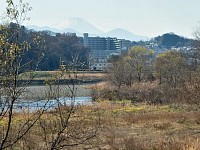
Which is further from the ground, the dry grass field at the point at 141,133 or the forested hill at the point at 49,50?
the forested hill at the point at 49,50

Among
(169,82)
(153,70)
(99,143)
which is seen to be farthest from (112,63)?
(99,143)

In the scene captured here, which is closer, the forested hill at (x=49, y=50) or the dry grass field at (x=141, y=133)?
the forested hill at (x=49, y=50)

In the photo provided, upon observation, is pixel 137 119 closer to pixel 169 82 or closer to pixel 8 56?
pixel 8 56

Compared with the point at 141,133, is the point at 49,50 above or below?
above

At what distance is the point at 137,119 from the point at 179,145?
8729 mm

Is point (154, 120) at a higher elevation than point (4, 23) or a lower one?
lower

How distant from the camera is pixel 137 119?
19375 millimetres

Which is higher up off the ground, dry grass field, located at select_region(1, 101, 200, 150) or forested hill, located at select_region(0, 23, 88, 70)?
forested hill, located at select_region(0, 23, 88, 70)

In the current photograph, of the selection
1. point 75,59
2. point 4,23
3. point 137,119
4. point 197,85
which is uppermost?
point 4,23

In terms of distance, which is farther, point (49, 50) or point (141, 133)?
point (49, 50)

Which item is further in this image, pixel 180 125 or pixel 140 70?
pixel 140 70

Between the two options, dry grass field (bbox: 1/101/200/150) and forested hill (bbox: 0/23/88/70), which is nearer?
forested hill (bbox: 0/23/88/70)

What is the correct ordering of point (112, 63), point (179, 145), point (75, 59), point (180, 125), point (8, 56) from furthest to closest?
point (112, 63), point (180, 125), point (179, 145), point (75, 59), point (8, 56)

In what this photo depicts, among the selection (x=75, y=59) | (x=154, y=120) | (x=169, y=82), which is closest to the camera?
(x=75, y=59)
